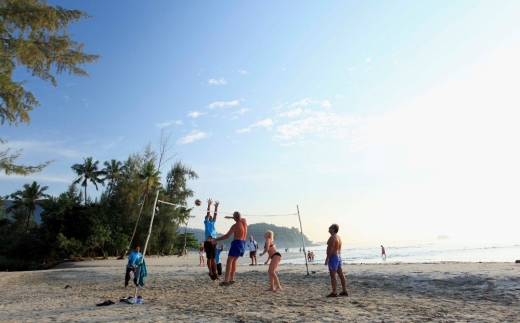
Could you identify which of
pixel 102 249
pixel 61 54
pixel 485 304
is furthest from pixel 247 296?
pixel 102 249

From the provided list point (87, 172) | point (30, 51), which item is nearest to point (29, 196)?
point (87, 172)

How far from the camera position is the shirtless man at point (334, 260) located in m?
6.74

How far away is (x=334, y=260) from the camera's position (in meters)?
6.82

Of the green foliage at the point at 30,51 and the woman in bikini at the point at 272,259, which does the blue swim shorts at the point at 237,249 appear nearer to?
the woman in bikini at the point at 272,259

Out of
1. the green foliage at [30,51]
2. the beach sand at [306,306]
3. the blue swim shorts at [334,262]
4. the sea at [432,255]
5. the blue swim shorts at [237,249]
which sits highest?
the green foliage at [30,51]

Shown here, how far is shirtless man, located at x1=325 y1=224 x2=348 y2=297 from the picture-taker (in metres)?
6.74

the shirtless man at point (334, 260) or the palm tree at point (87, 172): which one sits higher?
the palm tree at point (87, 172)

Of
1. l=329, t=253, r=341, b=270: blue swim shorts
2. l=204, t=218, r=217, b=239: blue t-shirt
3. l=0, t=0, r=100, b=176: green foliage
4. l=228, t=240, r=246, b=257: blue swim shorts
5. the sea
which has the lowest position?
the sea

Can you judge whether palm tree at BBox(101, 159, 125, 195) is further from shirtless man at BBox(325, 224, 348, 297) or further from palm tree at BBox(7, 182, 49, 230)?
shirtless man at BBox(325, 224, 348, 297)

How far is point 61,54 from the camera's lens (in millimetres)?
9445

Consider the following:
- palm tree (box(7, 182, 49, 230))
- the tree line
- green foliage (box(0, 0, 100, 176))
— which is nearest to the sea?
the tree line

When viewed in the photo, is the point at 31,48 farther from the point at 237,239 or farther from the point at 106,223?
the point at 106,223

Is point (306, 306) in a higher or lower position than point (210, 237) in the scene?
lower

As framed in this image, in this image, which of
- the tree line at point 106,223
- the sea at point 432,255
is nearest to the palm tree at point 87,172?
the tree line at point 106,223
